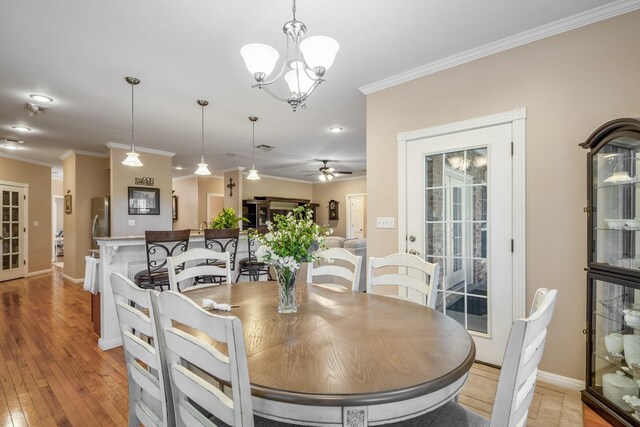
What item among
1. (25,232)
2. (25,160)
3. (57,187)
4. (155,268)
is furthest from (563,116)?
(57,187)

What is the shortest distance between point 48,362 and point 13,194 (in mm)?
5738

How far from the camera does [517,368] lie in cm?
82

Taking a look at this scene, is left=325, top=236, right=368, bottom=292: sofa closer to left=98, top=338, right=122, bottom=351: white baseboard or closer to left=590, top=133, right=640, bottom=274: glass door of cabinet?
left=98, top=338, right=122, bottom=351: white baseboard

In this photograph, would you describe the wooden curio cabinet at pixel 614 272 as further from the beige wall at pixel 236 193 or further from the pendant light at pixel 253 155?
the beige wall at pixel 236 193

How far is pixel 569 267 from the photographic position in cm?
224

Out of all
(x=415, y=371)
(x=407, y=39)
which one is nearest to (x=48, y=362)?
(x=415, y=371)

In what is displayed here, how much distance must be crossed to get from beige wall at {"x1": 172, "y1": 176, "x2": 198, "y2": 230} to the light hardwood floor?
5.57 metres

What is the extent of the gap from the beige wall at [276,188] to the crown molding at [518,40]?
590cm

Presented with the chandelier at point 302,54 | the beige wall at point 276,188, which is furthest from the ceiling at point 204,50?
the beige wall at point 276,188

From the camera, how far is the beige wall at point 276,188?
28.2 ft

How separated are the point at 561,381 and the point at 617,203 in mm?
1288

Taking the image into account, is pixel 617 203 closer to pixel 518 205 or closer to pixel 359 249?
pixel 518 205

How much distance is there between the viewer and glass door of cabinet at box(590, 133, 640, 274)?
74.0 inches

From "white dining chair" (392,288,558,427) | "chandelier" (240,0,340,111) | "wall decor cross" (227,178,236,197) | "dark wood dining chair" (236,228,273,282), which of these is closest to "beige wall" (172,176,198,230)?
"wall decor cross" (227,178,236,197)
